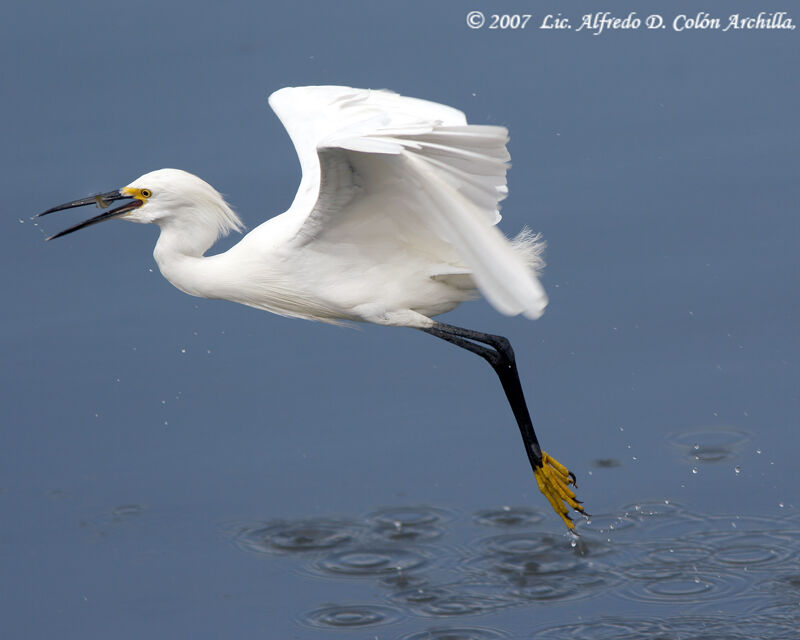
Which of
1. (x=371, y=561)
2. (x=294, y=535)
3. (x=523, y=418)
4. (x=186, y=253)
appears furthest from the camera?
(x=294, y=535)

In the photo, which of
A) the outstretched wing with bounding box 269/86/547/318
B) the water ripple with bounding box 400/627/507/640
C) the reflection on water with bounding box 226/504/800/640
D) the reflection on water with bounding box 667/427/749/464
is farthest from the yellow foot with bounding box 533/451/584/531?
the reflection on water with bounding box 667/427/749/464

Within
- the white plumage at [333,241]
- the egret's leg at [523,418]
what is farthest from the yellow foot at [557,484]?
the white plumage at [333,241]

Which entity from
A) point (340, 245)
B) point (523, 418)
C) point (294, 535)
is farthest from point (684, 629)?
point (340, 245)

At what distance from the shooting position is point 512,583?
6418mm

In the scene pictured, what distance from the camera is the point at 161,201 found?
6020mm

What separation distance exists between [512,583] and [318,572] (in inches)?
32.1

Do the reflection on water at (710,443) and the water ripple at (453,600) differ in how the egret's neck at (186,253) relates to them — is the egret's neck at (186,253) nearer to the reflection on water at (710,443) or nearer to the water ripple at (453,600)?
the water ripple at (453,600)

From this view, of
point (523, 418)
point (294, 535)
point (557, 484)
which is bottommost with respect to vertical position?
point (294, 535)

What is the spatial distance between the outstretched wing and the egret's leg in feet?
1.20

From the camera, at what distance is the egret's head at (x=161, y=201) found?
6.01 meters

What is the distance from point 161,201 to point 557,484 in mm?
1932

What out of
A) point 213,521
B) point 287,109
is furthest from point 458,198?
point 213,521

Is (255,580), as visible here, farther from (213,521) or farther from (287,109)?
(287,109)

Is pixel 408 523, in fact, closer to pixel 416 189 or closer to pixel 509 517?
pixel 509 517
